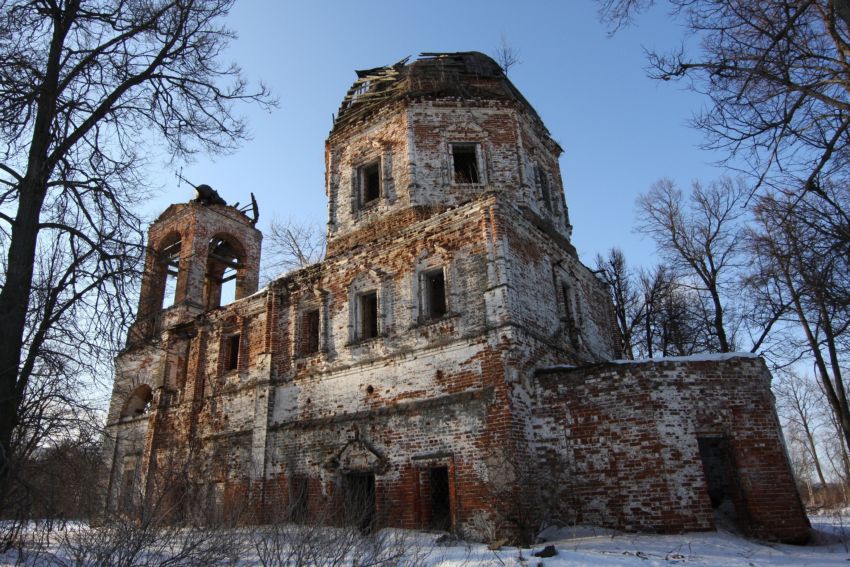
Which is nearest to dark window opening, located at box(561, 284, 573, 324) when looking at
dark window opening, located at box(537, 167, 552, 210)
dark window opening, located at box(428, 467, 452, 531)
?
dark window opening, located at box(537, 167, 552, 210)

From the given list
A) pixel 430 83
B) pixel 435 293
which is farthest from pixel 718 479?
pixel 430 83

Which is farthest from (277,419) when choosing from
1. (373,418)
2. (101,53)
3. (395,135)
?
(101,53)

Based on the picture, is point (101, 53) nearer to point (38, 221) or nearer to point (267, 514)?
point (38, 221)

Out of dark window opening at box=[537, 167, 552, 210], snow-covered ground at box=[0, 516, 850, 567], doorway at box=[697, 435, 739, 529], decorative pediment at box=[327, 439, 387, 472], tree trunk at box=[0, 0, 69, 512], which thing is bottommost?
snow-covered ground at box=[0, 516, 850, 567]

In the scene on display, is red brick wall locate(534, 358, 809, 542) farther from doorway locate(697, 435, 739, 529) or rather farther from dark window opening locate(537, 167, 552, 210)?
dark window opening locate(537, 167, 552, 210)

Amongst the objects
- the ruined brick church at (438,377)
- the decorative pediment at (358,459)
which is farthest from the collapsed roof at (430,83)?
the decorative pediment at (358,459)

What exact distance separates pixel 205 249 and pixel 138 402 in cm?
543

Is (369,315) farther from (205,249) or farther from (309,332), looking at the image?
(205,249)

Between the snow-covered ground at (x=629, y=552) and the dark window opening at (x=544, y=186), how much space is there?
8489 millimetres

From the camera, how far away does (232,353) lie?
1608cm

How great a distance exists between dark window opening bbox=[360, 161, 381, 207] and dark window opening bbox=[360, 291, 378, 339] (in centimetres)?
282

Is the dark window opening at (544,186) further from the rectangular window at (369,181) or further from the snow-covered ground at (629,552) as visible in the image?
the snow-covered ground at (629,552)

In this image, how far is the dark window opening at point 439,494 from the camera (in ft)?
35.6

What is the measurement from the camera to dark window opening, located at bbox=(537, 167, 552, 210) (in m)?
15.1
